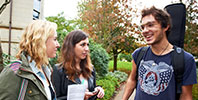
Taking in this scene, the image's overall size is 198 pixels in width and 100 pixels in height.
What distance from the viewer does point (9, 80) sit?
137cm

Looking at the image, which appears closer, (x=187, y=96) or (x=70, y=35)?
(x=187, y=96)

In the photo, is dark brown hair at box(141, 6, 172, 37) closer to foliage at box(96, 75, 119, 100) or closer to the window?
foliage at box(96, 75, 119, 100)

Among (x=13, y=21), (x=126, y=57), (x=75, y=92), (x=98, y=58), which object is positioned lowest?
(x=126, y=57)

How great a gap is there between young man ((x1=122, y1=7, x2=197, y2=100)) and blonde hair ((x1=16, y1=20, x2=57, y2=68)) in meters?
1.27

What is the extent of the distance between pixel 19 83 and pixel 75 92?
831mm

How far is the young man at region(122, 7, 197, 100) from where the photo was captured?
5.87 ft

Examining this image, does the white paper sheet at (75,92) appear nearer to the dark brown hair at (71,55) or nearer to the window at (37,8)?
the dark brown hair at (71,55)

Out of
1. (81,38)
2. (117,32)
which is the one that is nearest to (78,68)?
(81,38)

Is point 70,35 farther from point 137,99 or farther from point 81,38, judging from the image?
point 137,99

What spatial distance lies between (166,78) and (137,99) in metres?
0.51

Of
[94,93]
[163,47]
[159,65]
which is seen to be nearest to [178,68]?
[159,65]

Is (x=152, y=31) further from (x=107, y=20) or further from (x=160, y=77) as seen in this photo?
(x=107, y=20)

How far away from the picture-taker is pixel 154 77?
1.94m

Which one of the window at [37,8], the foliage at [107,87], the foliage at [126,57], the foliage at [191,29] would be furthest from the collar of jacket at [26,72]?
the foliage at [126,57]
